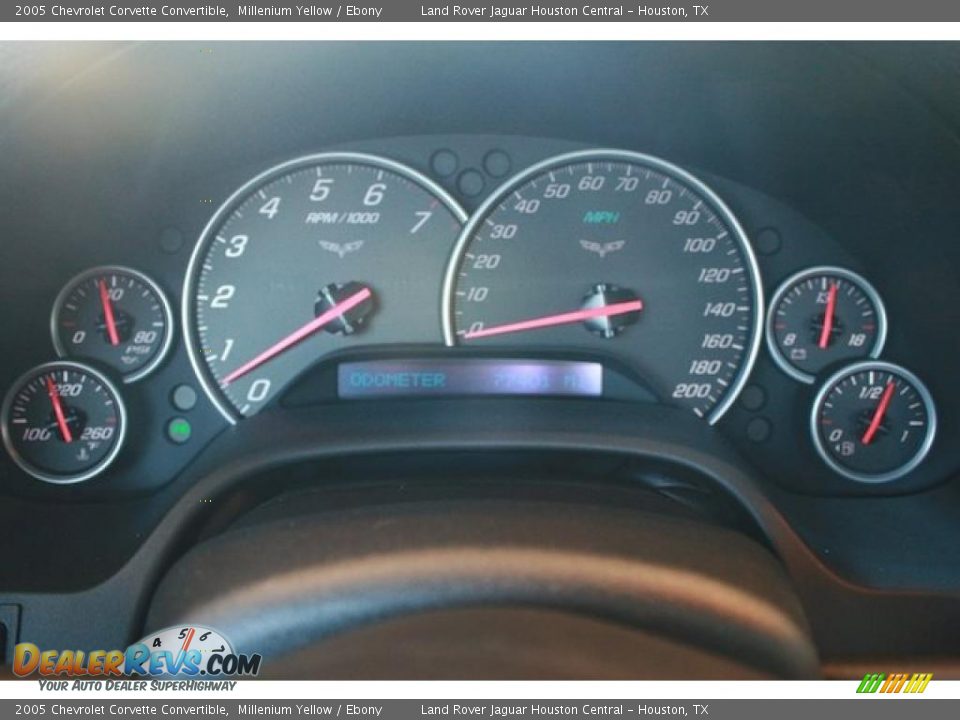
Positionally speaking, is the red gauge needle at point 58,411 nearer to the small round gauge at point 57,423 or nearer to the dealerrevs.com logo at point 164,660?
the small round gauge at point 57,423

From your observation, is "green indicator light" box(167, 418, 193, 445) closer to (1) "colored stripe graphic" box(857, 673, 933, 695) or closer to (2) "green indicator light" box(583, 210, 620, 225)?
(2) "green indicator light" box(583, 210, 620, 225)

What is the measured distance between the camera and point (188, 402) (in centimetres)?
266

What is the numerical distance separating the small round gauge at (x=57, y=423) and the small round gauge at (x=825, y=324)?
1.64m

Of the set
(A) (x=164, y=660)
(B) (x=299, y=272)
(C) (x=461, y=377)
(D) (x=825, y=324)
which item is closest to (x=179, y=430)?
(B) (x=299, y=272)

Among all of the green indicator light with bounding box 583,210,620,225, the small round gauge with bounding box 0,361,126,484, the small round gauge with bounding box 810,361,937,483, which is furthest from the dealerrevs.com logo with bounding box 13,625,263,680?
the small round gauge with bounding box 810,361,937,483

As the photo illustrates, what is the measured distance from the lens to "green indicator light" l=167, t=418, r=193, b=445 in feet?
8.64

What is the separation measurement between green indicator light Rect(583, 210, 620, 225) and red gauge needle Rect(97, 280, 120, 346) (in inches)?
46.3

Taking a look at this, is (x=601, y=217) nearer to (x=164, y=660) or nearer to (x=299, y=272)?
(x=299, y=272)

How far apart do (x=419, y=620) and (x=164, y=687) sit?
41cm

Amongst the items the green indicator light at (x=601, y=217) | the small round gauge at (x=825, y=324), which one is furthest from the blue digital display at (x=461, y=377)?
the small round gauge at (x=825, y=324)

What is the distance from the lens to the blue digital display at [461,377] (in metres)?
2.53

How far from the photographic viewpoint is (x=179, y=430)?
8.68ft

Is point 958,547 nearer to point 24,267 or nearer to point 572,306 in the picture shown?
point 572,306

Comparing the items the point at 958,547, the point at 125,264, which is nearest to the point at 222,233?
the point at 125,264
